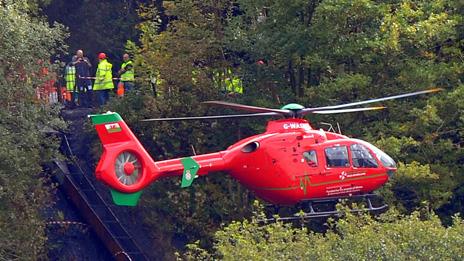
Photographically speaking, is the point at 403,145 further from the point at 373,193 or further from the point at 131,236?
the point at 131,236

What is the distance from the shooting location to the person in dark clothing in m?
45.0

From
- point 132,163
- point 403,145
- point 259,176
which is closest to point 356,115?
point 403,145

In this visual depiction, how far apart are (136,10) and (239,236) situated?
16.3 metres

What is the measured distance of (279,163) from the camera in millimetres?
36406

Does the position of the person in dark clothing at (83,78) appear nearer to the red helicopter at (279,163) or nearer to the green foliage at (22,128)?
the green foliage at (22,128)

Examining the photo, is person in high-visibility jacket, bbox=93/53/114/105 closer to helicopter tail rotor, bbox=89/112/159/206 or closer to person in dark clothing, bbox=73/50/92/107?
person in dark clothing, bbox=73/50/92/107

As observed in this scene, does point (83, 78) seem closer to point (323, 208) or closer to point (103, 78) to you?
point (103, 78)

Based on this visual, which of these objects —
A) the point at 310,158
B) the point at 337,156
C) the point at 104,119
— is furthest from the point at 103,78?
the point at 337,156

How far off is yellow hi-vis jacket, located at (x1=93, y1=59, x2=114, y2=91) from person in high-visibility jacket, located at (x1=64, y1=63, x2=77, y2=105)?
2.51ft

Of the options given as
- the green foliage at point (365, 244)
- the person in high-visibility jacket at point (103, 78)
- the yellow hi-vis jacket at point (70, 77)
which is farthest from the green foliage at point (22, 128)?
the green foliage at point (365, 244)

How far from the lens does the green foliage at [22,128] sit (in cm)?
3850

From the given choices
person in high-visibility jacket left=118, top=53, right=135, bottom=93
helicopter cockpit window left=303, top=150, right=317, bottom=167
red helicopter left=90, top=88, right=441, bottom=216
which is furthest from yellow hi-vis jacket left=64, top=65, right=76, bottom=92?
helicopter cockpit window left=303, top=150, right=317, bottom=167

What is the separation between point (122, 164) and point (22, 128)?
4767 mm

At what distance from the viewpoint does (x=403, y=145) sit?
4022 centimetres
